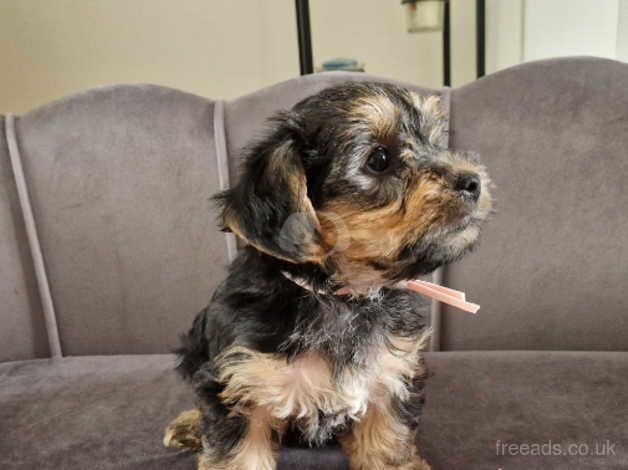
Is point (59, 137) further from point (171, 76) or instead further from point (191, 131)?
point (171, 76)

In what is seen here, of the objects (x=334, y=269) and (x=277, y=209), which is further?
(x=334, y=269)

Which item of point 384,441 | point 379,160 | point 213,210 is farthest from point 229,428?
point 213,210

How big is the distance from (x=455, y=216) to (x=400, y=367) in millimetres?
521

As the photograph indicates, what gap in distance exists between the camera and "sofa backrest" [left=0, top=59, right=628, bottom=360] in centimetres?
267

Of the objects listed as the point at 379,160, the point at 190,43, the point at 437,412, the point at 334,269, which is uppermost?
the point at 190,43

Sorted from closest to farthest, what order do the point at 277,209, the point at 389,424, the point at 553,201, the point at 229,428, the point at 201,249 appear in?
the point at 277,209 → the point at 229,428 → the point at 389,424 → the point at 553,201 → the point at 201,249

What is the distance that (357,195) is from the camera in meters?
1.52

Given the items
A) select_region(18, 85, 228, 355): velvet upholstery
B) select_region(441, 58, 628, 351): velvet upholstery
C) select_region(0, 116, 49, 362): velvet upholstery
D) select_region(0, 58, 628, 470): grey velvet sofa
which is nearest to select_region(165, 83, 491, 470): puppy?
select_region(0, 58, 628, 470): grey velvet sofa

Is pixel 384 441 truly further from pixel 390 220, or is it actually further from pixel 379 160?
pixel 379 160

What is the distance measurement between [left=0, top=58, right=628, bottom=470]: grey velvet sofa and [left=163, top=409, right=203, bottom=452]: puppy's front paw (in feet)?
0.53

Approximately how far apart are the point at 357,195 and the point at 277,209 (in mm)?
222

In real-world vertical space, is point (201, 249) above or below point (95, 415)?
above

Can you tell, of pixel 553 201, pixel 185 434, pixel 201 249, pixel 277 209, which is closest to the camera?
pixel 277 209

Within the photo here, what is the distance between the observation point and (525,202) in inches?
108
